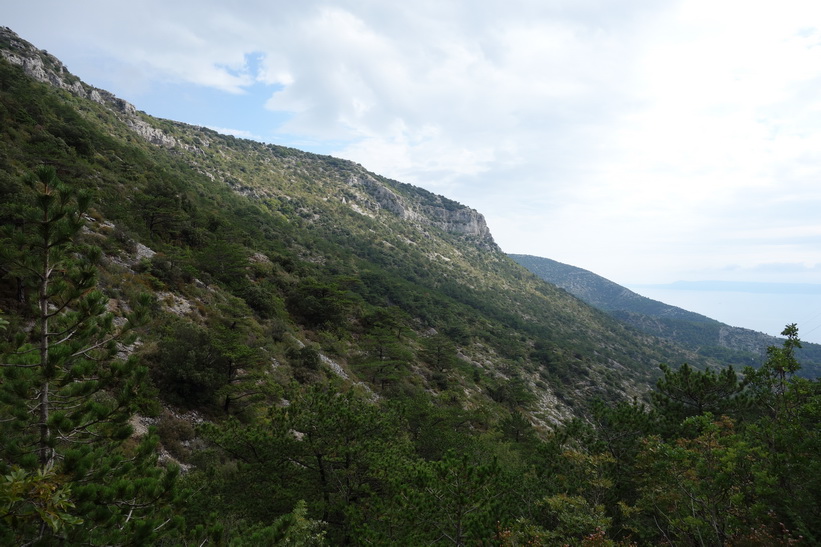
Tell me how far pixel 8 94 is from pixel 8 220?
88.1 feet

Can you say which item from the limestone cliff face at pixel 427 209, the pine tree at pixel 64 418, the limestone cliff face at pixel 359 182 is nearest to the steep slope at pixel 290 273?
the limestone cliff face at pixel 359 182

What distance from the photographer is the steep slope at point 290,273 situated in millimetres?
21062

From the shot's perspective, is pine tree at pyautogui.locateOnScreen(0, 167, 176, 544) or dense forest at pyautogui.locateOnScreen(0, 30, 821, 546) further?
dense forest at pyautogui.locateOnScreen(0, 30, 821, 546)

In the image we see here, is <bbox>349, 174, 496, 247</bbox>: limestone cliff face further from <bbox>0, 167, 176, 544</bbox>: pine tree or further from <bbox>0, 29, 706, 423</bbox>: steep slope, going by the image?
<bbox>0, 167, 176, 544</bbox>: pine tree

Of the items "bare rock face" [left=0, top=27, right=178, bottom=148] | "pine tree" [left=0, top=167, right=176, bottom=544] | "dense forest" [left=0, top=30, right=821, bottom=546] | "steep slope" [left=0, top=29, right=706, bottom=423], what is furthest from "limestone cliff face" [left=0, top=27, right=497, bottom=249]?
"pine tree" [left=0, top=167, right=176, bottom=544]

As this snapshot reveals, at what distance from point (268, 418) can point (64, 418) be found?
7.23m

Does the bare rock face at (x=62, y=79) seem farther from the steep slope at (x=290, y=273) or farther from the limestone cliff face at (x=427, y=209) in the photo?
the limestone cliff face at (x=427, y=209)

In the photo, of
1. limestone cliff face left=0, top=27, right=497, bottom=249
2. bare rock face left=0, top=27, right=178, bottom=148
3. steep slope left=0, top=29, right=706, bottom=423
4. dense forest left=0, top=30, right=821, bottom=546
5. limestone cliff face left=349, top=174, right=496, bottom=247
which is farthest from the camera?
limestone cliff face left=349, top=174, right=496, bottom=247

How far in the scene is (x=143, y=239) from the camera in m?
23.4

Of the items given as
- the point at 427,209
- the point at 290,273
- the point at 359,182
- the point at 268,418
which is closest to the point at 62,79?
the point at 290,273

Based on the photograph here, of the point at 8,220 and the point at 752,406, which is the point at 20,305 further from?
the point at 752,406

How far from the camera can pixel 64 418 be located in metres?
4.02

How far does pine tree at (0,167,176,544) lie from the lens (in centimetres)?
340

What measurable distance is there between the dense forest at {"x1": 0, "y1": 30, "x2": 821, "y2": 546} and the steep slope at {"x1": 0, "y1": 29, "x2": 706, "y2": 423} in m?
0.32
